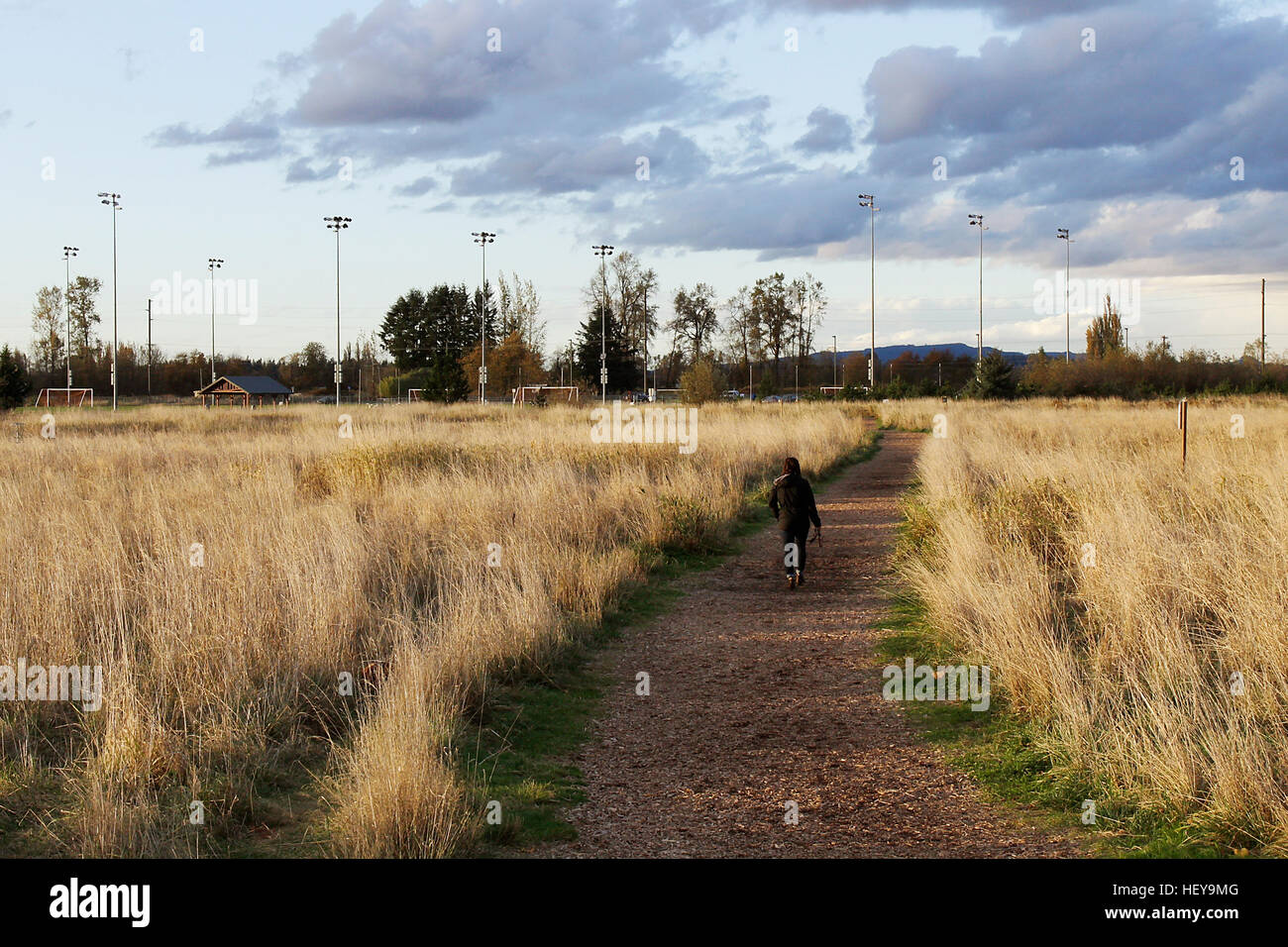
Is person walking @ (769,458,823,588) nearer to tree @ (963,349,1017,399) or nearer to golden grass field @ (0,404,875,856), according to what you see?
golden grass field @ (0,404,875,856)

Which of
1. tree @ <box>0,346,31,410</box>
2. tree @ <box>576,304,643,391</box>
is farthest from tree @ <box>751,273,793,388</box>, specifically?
tree @ <box>0,346,31,410</box>

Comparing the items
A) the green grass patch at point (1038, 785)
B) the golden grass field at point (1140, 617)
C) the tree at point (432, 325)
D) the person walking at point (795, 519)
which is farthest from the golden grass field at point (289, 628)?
the tree at point (432, 325)

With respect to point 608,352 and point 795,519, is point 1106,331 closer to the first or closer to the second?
point 608,352

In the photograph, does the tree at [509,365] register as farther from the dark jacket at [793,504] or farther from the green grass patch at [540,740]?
the green grass patch at [540,740]

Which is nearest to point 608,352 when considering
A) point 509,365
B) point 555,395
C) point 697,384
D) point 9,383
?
point 509,365

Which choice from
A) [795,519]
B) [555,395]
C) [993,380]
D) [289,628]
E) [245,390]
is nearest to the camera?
[289,628]

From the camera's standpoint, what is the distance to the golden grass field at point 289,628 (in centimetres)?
455

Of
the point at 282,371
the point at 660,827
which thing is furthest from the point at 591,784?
the point at 282,371

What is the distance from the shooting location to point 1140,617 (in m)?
6.66

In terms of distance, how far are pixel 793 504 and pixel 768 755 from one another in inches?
214

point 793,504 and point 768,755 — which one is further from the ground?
point 793,504

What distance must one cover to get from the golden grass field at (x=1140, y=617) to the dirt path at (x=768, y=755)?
0.70 metres

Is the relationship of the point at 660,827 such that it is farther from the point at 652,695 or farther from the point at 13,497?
the point at 13,497

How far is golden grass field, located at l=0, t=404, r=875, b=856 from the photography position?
455cm
